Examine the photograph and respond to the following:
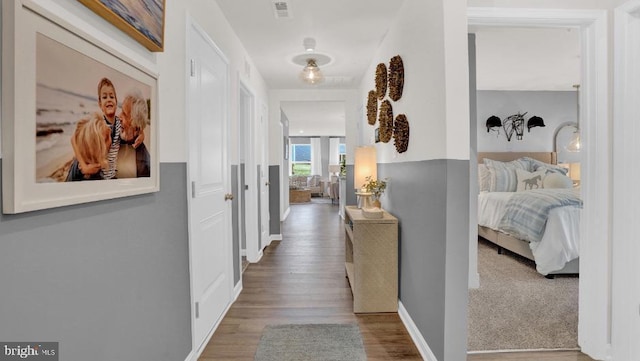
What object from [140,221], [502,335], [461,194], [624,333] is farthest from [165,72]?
[624,333]

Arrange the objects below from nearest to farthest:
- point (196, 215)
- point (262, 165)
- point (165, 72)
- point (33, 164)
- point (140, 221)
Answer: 1. point (33, 164)
2. point (140, 221)
3. point (165, 72)
4. point (196, 215)
5. point (262, 165)

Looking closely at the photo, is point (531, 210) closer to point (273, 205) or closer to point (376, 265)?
point (376, 265)

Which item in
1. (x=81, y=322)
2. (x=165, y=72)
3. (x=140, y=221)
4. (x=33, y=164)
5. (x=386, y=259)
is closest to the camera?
(x=33, y=164)

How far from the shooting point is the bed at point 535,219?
10.4 feet

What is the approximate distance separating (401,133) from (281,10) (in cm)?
139

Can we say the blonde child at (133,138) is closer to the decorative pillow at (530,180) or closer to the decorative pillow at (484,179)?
the decorative pillow at (484,179)

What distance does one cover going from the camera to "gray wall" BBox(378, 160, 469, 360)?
67.7 inches

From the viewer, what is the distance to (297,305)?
8.68 ft

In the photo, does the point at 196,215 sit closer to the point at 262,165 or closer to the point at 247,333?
the point at 247,333

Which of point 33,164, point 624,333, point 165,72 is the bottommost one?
point 624,333

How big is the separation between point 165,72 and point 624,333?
2.93 meters

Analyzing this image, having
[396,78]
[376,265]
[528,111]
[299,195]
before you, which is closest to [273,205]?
[376,265]

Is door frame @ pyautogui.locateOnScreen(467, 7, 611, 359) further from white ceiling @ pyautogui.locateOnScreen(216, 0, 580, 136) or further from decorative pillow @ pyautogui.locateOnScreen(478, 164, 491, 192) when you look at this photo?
decorative pillow @ pyautogui.locateOnScreen(478, 164, 491, 192)

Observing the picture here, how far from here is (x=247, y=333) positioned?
2.21m
